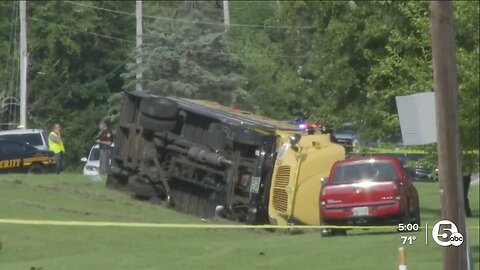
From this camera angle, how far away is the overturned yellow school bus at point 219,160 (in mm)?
23109

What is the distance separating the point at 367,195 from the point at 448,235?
8453 mm

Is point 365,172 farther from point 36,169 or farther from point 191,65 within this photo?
point 191,65

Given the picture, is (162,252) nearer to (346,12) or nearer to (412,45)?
(412,45)

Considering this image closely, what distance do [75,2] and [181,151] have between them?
3021cm

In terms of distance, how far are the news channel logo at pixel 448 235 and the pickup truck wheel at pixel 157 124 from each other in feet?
42.5

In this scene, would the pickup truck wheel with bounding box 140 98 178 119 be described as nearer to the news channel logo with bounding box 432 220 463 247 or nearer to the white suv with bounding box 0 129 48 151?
the white suv with bounding box 0 129 48 151

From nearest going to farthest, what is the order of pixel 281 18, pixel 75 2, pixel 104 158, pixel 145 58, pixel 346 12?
pixel 104 158 < pixel 346 12 < pixel 281 18 < pixel 145 58 < pixel 75 2

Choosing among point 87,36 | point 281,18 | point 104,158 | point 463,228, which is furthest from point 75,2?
point 463,228

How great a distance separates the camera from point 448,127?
12.3 m

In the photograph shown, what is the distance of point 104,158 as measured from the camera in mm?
28531

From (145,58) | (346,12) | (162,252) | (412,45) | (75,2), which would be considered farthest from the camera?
(75,2)

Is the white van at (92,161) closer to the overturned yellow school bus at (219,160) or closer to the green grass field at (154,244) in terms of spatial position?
the overturned yellow school bus at (219,160)

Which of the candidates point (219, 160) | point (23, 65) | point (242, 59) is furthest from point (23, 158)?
point (242, 59)

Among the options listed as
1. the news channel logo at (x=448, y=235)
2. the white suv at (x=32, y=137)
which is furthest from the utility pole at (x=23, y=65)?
the news channel logo at (x=448, y=235)
